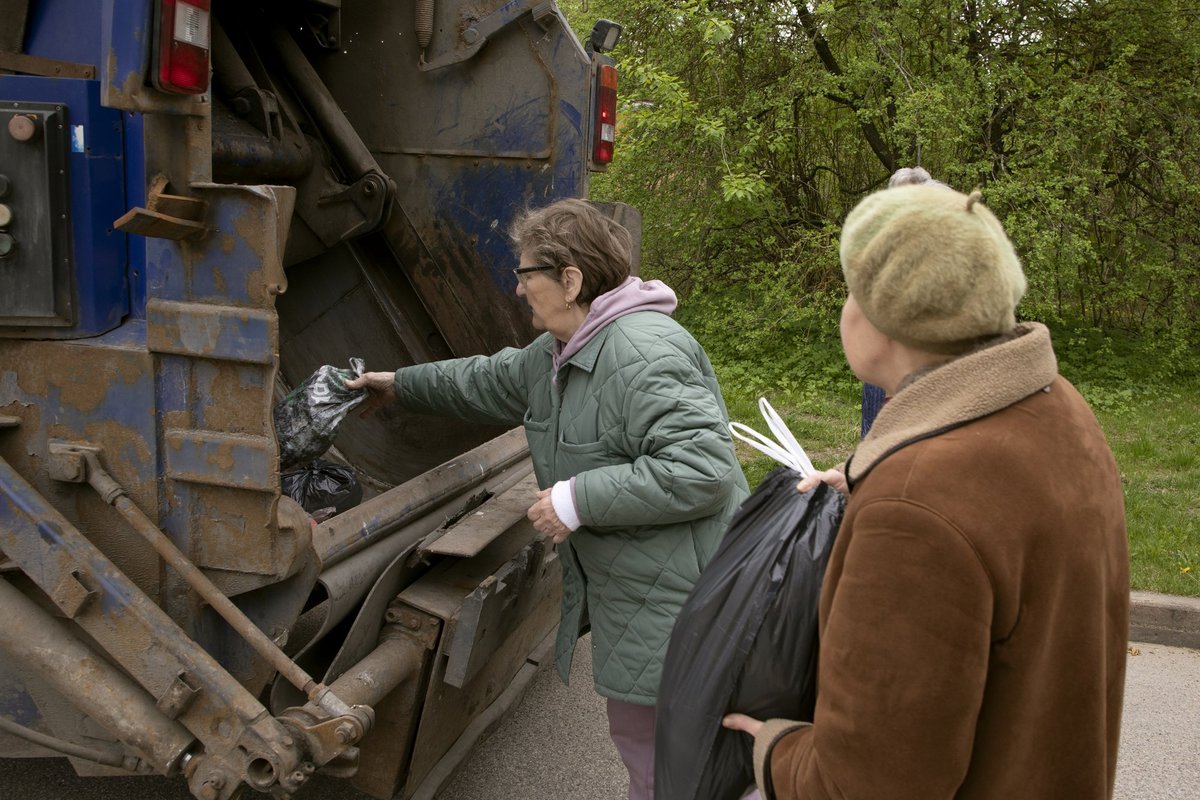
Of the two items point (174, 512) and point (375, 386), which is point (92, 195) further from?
point (375, 386)

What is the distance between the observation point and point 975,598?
1171mm

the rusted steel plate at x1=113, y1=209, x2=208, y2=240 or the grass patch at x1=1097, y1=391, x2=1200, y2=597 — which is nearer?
the rusted steel plate at x1=113, y1=209, x2=208, y2=240

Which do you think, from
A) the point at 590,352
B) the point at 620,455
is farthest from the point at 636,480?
the point at 590,352

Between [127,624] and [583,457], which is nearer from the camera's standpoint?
[127,624]

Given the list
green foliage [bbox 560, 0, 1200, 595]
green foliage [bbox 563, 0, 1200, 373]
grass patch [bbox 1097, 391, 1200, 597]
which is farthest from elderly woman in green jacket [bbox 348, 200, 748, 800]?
green foliage [bbox 563, 0, 1200, 373]

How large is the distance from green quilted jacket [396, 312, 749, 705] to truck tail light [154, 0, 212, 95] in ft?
3.07

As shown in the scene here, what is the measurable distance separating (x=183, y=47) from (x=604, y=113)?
175cm

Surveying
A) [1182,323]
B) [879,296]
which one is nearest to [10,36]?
[879,296]

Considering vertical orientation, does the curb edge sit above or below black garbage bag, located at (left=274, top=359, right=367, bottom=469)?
below

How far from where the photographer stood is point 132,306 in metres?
2.19

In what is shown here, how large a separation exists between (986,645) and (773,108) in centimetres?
723

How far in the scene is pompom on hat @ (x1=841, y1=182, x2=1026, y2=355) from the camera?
1218mm

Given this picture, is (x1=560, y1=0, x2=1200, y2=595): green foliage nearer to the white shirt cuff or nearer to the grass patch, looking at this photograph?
the grass patch

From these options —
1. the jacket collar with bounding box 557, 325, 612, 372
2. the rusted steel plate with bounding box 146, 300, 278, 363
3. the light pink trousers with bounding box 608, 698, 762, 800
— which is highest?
the rusted steel plate with bounding box 146, 300, 278, 363
